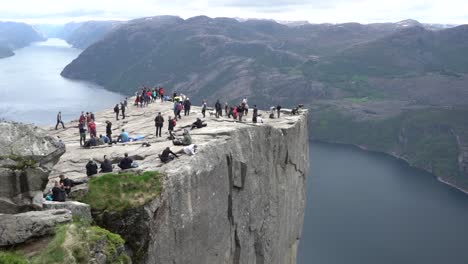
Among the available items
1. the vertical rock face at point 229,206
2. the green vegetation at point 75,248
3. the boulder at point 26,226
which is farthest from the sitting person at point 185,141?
the boulder at point 26,226

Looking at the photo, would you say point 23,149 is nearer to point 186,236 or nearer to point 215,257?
point 186,236

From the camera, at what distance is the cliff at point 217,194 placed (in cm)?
2177

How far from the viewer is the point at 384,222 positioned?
136 meters

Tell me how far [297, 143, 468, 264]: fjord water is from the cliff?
232 feet

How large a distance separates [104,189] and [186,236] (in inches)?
187

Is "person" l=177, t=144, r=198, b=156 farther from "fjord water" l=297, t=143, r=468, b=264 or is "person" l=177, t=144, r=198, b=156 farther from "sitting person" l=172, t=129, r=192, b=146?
"fjord water" l=297, t=143, r=468, b=264

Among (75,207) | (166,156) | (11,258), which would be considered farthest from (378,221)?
(11,258)

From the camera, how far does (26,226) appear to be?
53.7ft

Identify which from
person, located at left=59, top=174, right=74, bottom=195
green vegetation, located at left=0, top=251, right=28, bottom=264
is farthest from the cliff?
green vegetation, located at left=0, top=251, right=28, bottom=264

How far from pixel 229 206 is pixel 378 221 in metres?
115

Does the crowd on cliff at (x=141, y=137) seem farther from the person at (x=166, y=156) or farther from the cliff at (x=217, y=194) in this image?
the cliff at (x=217, y=194)

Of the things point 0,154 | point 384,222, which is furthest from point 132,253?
point 384,222

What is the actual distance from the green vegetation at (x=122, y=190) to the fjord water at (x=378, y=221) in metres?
89.7

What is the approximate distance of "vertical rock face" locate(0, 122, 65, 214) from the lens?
1859 cm
